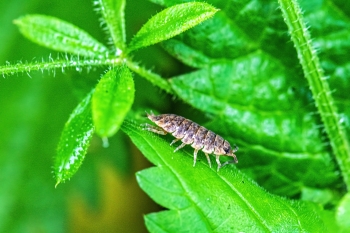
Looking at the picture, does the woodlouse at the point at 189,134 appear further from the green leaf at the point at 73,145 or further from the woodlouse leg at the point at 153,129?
the green leaf at the point at 73,145

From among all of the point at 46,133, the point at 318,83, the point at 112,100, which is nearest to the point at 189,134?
the point at 112,100

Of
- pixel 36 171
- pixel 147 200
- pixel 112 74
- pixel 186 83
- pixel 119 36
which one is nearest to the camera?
pixel 112 74

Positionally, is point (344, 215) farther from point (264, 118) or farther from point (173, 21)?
point (173, 21)

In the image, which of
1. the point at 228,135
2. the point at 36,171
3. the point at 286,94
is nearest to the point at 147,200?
the point at 36,171

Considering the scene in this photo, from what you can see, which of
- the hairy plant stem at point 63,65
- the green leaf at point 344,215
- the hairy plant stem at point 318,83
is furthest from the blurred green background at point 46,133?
the green leaf at point 344,215

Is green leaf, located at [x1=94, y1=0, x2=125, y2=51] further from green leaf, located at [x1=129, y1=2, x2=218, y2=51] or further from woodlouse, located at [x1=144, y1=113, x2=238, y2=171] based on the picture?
woodlouse, located at [x1=144, y1=113, x2=238, y2=171]

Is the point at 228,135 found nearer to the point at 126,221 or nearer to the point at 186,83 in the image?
the point at 186,83
